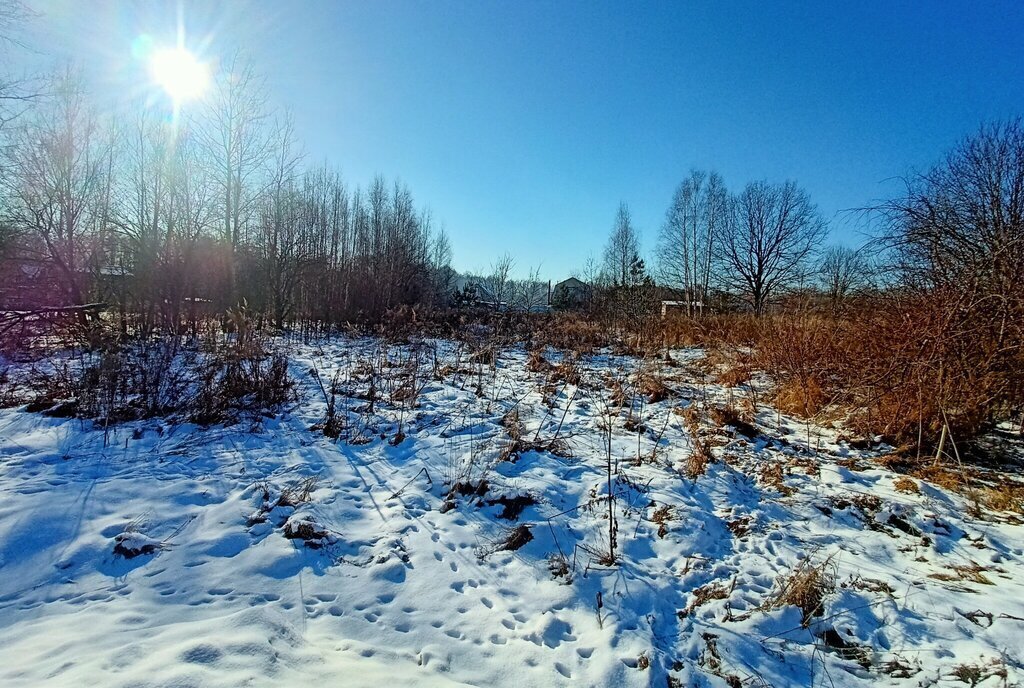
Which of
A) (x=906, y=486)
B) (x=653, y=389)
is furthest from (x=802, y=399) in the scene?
(x=906, y=486)

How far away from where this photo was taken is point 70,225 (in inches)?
512

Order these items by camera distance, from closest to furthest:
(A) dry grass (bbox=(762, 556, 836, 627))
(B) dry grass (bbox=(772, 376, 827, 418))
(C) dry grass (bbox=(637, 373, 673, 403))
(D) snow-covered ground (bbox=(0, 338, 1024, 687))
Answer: (D) snow-covered ground (bbox=(0, 338, 1024, 687))
(A) dry grass (bbox=(762, 556, 836, 627))
(B) dry grass (bbox=(772, 376, 827, 418))
(C) dry grass (bbox=(637, 373, 673, 403))

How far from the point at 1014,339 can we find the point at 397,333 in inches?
467

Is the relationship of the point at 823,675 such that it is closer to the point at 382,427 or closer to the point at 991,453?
the point at 991,453

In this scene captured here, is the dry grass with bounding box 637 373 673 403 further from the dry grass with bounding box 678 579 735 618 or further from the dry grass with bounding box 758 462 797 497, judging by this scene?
the dry grass with bounding box 678 579 735 618

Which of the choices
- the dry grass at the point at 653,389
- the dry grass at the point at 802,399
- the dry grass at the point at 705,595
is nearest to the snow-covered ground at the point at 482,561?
the dry grass at the point at 705,595

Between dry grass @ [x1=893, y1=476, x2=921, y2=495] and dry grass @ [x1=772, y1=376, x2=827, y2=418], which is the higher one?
dry grass @ [x1=772, y1=376, x2=827, y2=418]

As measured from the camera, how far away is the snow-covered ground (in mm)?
2193

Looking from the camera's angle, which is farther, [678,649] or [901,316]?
[901,316]

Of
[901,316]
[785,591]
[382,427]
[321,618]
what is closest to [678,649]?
[785,591]

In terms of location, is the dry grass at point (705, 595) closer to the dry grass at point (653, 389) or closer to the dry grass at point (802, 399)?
the dry grass at point (802, 399)

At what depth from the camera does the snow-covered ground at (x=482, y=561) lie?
2193 millimetres

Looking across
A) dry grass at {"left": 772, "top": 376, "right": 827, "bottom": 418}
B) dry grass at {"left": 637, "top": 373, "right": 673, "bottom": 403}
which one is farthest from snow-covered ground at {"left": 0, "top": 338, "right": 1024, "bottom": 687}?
dry grass at {"left": 637, "top": 373, "right": 673, "bottom": 403}

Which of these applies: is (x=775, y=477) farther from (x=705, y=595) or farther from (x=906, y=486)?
(x=705, y=595)
